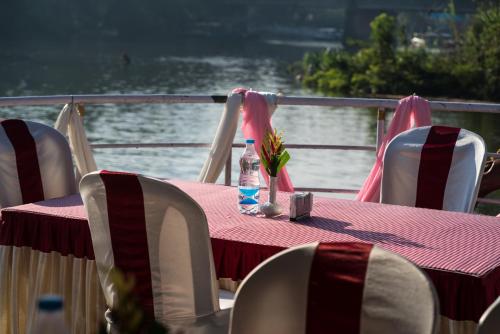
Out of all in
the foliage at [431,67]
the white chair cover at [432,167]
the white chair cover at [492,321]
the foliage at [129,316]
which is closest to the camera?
the foliage at [129,316]

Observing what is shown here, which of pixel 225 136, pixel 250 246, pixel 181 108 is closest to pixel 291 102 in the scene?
pixel 225 136

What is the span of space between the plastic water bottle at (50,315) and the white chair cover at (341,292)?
0.78 meters

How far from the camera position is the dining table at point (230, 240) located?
2.60 m

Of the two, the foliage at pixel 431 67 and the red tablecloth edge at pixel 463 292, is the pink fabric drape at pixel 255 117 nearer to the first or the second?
the red tablecloth edge at pixel 463 292

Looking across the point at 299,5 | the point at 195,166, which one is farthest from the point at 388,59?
the point at 299,5

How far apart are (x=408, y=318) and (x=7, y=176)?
5.91 feet

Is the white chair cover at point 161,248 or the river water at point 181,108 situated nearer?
the white chair cover at point 161,248

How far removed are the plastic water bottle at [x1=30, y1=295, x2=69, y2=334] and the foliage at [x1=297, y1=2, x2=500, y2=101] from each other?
83.3 ft

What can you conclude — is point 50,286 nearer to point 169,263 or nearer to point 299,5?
point 169,263

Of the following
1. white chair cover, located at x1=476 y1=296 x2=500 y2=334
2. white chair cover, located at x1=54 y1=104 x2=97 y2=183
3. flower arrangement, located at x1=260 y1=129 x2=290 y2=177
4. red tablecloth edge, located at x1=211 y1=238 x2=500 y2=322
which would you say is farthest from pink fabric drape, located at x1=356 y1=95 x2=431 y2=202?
white chair cover, located at x1=476 y1=296 x2=500 y2=334

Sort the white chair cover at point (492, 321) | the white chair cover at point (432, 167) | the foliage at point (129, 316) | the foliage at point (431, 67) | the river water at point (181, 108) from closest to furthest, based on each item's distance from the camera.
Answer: the foliage at point (129, 316)
the white chair cover at point (492, 321)
the white chair cover at point (432, 167)
the river water at point (181, 108)
the foliage at point (431, 67)

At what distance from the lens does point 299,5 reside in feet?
209

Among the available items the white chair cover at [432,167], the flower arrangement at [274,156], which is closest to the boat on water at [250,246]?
the flower arrangement at [274,156]

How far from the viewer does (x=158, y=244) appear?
2.44m
